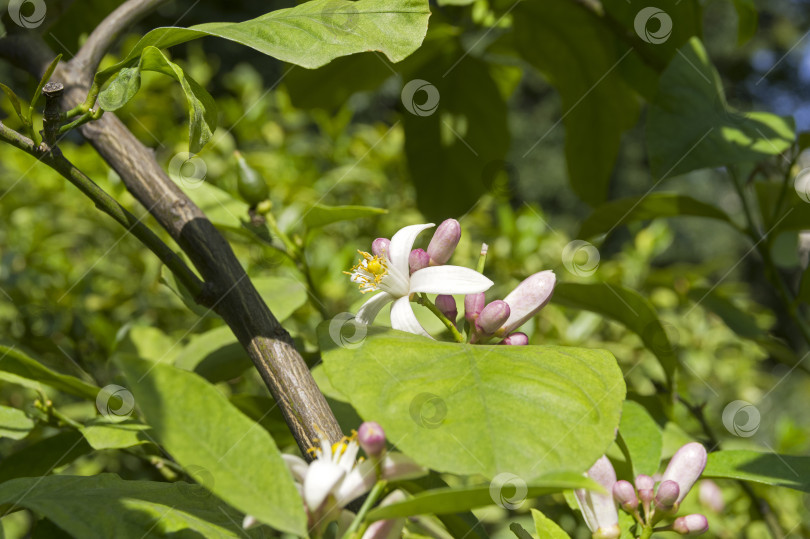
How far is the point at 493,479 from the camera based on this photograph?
0.32m

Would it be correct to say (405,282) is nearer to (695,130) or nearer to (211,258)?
(211,258)

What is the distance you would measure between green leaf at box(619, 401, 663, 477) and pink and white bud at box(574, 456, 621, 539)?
8 cm

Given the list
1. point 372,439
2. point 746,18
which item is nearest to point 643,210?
point 746,18

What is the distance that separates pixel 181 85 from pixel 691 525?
481mm

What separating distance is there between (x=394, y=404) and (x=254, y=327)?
184 millimetres

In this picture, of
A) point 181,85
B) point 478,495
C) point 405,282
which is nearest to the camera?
point 478,495

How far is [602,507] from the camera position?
501mm

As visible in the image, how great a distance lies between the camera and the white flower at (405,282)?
491 millimetres

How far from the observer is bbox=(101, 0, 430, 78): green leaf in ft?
1.48

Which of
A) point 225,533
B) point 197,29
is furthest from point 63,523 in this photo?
point 197,29

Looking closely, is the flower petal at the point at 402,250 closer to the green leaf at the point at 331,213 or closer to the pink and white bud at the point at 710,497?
the green leaf at the point at 331,213

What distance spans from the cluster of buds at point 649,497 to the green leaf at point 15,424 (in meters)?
0.51

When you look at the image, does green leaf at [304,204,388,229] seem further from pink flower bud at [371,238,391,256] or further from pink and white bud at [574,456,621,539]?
pink and white bud at [574,456,621,539]

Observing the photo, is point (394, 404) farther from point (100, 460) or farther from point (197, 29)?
point (100, 460)
